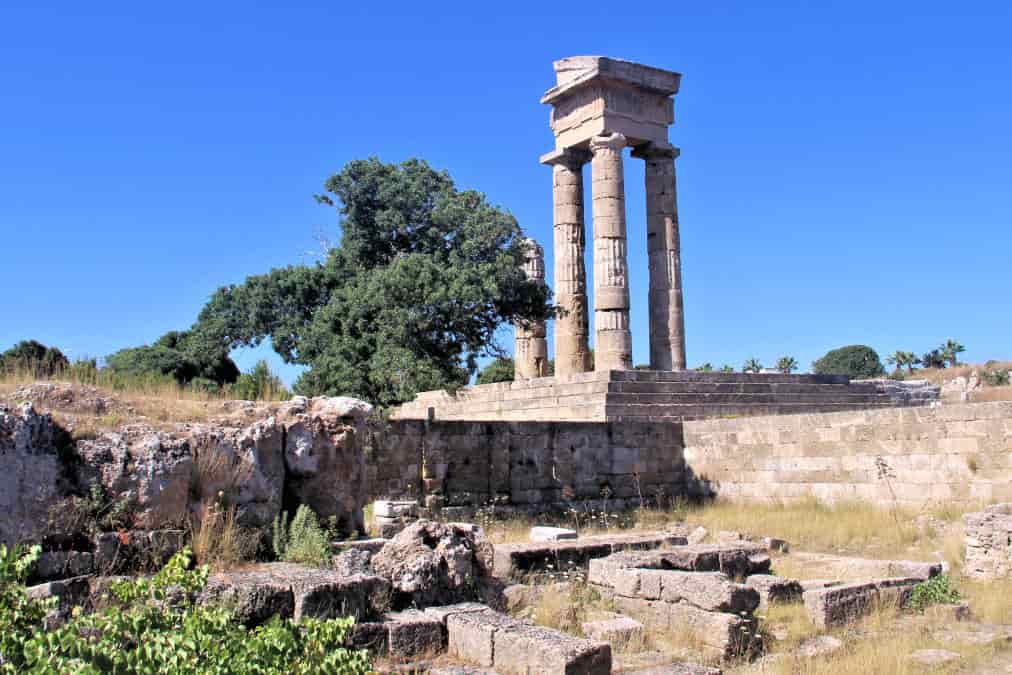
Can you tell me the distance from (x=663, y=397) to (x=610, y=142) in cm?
774

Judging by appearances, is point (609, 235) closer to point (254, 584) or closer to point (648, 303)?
point (648, 303)

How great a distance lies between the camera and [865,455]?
588 inches

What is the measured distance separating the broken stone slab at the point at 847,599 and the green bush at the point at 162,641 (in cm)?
506

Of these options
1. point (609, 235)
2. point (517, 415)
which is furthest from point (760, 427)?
point (609, 235)

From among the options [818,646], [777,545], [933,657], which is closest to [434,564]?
[818,646]

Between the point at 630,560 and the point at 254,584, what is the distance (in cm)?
422

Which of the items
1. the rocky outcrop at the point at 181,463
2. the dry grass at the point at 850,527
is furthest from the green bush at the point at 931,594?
the rocky outcrop at the point at 181,463

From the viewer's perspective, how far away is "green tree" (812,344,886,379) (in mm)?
63875

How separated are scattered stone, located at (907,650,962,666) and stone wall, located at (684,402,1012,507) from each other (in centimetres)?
650

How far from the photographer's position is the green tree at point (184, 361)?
26828 millimetres

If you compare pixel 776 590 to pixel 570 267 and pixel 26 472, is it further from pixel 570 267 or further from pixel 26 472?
pixel 570 267

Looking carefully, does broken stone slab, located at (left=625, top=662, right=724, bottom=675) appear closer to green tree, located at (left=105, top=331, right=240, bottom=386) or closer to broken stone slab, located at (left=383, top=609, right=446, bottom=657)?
broken stone slab, located at (left=383, top=609, right=446, bottom=657)

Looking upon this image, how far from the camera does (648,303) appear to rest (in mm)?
27484

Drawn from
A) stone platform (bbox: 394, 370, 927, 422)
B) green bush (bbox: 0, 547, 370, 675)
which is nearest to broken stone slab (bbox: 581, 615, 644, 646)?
green bush (bbox: 0, 547, 370, 675)
